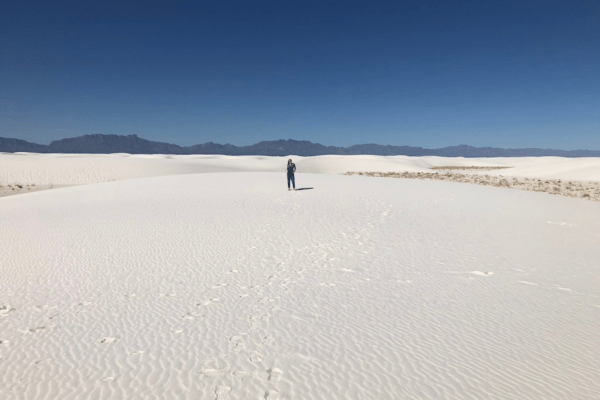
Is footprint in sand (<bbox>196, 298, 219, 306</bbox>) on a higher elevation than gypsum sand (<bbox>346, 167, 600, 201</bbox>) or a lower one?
lower

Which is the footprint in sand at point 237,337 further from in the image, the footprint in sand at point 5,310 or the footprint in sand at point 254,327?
the footprint in sand at point 5,310

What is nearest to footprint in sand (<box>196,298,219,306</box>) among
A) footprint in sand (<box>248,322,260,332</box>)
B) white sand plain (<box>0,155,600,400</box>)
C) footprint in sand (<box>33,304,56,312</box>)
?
white sand plain (<box>0,155,600,400</box>)

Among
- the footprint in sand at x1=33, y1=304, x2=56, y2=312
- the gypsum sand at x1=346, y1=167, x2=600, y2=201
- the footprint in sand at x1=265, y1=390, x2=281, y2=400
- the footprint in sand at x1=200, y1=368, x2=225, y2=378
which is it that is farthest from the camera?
the gypsum sand at x1=346, y1=167, x2=600, y2=201

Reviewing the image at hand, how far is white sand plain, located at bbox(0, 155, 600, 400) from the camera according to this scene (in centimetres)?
354

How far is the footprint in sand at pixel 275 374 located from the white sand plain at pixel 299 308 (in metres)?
0.02

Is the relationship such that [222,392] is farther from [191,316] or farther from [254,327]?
[191,316]

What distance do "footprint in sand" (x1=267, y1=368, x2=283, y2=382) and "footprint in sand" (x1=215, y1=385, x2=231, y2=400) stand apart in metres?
0.44

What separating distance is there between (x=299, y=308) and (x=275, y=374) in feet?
5.18

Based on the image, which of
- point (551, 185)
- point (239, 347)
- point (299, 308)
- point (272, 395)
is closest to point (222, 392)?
point (272, 395)

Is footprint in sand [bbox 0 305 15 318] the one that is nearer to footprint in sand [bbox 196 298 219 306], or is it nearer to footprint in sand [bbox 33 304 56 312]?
footprint in sand [bbox 33 304 56 312]

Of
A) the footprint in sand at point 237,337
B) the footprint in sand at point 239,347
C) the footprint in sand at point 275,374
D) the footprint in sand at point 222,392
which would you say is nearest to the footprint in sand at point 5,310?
the footprint in sand at point 237,337

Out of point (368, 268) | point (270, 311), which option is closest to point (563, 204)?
point (368, 268)

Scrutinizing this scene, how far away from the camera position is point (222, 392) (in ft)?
10.9

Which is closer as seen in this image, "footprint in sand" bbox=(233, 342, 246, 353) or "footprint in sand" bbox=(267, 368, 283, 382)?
"footprint in sand" bbox=(267, 368, 283, 382)
